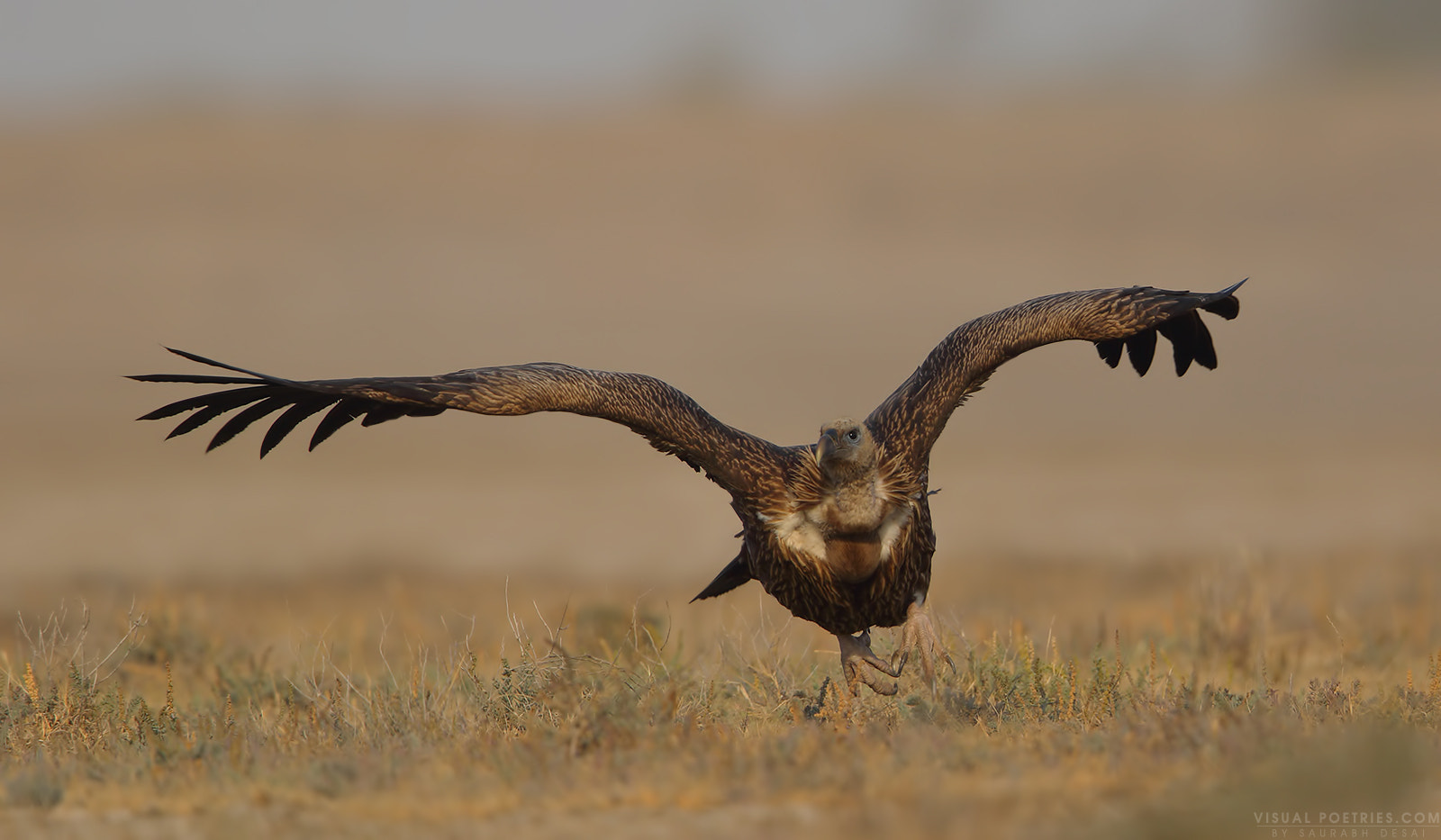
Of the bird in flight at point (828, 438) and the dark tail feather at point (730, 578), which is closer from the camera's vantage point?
the bird in flight at point (828, 438)

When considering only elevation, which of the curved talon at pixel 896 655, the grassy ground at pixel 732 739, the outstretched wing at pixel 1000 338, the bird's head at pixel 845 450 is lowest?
the grassy ground at pixel 732 739

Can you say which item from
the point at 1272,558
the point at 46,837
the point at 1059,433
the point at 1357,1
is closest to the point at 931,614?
the point at 46,837

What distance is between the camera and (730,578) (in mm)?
9242

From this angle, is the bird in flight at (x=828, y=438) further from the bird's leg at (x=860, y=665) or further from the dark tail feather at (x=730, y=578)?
the dark tail feather at (x=730, y=578)

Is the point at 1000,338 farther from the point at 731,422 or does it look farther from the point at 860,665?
the point at 731,422

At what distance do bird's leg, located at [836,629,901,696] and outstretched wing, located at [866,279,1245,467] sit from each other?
1.01 m

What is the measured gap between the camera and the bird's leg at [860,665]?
27.3 ft

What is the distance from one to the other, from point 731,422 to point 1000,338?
64.0 feet

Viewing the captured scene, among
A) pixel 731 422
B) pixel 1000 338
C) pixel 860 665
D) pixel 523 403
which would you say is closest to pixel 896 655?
pixel 860 665

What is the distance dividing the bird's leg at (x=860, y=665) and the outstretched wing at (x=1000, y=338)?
39.7 inches

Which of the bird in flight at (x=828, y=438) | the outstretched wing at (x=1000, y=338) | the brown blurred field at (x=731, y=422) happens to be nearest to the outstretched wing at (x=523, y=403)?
the bird in flight at (x=828, y=438)

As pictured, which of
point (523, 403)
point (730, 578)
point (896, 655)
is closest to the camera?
point (523, 403)

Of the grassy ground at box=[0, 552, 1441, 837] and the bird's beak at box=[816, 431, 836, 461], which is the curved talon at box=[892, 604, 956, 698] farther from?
A: the bird's beak at box=[816, 431, 836, 461]

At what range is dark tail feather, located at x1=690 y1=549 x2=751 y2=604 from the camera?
912cm
